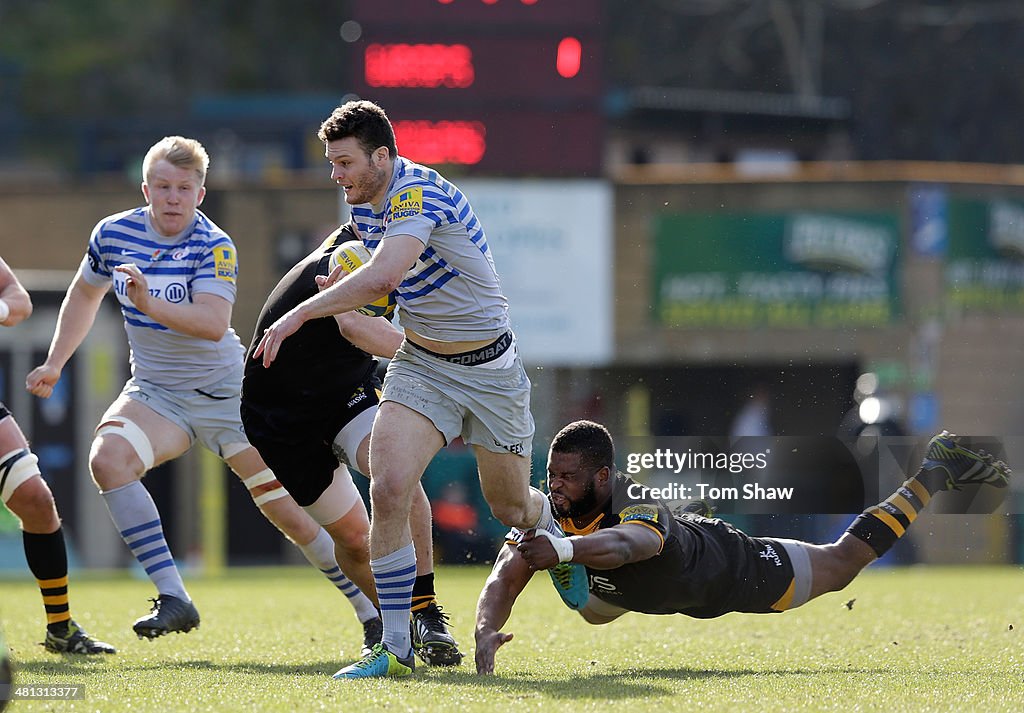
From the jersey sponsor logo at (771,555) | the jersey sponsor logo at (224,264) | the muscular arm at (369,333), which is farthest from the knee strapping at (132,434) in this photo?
the jersey sponsor logo at (771,555)

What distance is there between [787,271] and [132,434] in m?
15.6

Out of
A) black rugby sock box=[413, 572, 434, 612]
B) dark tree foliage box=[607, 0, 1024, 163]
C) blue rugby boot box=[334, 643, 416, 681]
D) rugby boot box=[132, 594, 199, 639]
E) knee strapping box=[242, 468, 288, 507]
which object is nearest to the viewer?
blue rugby boot box=[334, 643, 416, 681]

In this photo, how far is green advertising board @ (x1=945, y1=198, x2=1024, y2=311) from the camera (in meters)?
22.2

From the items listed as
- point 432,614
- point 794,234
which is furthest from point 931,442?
point 794,234

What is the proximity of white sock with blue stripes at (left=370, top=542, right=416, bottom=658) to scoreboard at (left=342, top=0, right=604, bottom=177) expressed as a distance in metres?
10.6

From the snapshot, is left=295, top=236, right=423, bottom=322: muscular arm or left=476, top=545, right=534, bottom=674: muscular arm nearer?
left=295, top=236, right=423, bottom=322: muscular arm

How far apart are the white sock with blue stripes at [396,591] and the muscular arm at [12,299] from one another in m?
1.85

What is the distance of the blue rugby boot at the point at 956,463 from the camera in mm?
7742

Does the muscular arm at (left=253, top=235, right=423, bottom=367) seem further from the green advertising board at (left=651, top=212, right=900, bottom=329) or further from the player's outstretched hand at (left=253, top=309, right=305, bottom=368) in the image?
the green advertising board at (left=651, top=212, right=900, bottom=329)

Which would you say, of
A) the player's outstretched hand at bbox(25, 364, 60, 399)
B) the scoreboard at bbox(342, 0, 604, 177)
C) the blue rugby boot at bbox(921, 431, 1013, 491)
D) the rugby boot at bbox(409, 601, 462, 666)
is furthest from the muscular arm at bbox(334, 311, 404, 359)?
the scoreboard at bbox(342, 0, 604, 177)

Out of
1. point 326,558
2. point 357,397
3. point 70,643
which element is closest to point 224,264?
point 357,397

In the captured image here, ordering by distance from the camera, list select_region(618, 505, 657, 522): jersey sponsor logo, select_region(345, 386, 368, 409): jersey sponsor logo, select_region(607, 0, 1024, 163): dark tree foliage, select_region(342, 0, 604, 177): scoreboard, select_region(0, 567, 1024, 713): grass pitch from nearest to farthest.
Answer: select_region(0, 567, 1024, 713): grass pitch, select_region(618, 505, 657, 522): jersey sponsor logo, select_region(345, 386, 368, 409): jersey sponsor logo, select_region(342, 0, 604, 177): scoreboard, select_region(607, 0, 1024, 163): dark tree foliage

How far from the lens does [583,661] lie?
6.79 metres

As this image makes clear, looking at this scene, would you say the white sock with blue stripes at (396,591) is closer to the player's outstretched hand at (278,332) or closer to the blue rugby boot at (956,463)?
the player's outstretched hand at (278,332)
